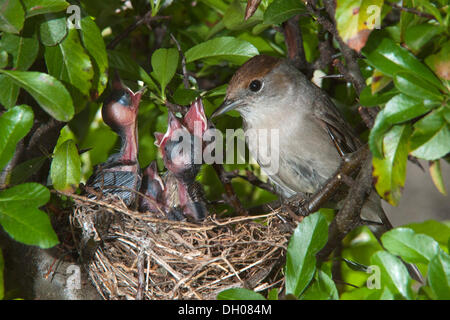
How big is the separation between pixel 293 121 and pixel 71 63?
1.42 meters

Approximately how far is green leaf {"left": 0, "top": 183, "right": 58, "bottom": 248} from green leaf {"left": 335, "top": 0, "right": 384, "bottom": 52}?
3.77 feet

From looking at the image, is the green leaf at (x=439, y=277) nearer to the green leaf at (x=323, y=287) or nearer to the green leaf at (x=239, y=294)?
the green leaf at (x=323, y=287)

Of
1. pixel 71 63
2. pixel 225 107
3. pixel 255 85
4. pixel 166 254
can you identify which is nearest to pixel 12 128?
pixel 71 63

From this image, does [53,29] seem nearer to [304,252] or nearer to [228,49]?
[228,49]

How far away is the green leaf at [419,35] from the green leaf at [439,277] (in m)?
0.73

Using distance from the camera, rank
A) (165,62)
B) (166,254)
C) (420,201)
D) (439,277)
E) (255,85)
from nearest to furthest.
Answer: (439,277) < (166,254) < (165,62) < (255,85) < (420,201)

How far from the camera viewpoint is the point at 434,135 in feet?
5.96

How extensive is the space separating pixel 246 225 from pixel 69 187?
3.13 ft

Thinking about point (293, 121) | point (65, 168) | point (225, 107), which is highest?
point (65, 168)

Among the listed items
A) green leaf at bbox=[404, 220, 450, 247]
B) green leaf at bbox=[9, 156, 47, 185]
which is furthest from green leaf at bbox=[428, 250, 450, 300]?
green leaf at bbox=[9, 156, 47, 185]

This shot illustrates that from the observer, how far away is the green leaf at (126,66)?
2711mm

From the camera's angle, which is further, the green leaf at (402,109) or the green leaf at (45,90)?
the green leaf at (45,90)

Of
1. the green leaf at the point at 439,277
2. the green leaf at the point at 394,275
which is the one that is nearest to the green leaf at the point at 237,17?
the green leaf at the point at 394,275
